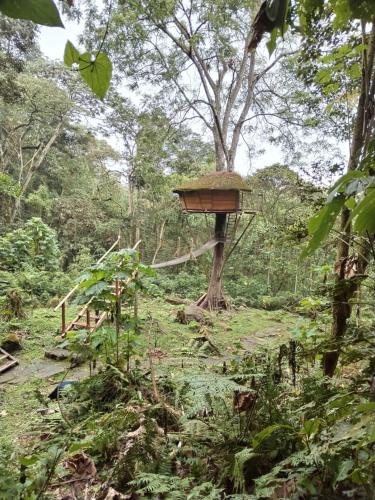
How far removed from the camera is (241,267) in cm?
955

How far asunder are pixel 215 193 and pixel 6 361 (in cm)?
342

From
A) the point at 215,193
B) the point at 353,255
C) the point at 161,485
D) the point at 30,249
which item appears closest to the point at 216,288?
the point at 215,193

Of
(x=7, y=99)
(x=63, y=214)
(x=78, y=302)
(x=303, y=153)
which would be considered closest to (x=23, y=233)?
(x=7, y=99)

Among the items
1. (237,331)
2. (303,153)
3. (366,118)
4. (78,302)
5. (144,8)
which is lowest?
(237,331)

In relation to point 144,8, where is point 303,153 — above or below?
below

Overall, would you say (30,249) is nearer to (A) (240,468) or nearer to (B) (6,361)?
(B) (6,361)

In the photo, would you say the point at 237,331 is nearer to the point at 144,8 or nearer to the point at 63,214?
the point at 144,8

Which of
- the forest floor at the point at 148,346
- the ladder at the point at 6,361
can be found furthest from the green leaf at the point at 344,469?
the ladder at the point at 6,361

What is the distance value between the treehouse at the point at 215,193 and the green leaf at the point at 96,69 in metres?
4.76

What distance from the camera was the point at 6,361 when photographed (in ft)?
11.1

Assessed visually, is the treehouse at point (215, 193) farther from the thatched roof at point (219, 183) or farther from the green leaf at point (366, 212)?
the green leaf at point (366, 212)

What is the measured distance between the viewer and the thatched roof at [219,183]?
5133mm

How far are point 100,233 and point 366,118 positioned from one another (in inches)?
378

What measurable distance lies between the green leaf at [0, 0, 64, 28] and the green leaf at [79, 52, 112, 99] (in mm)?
169
